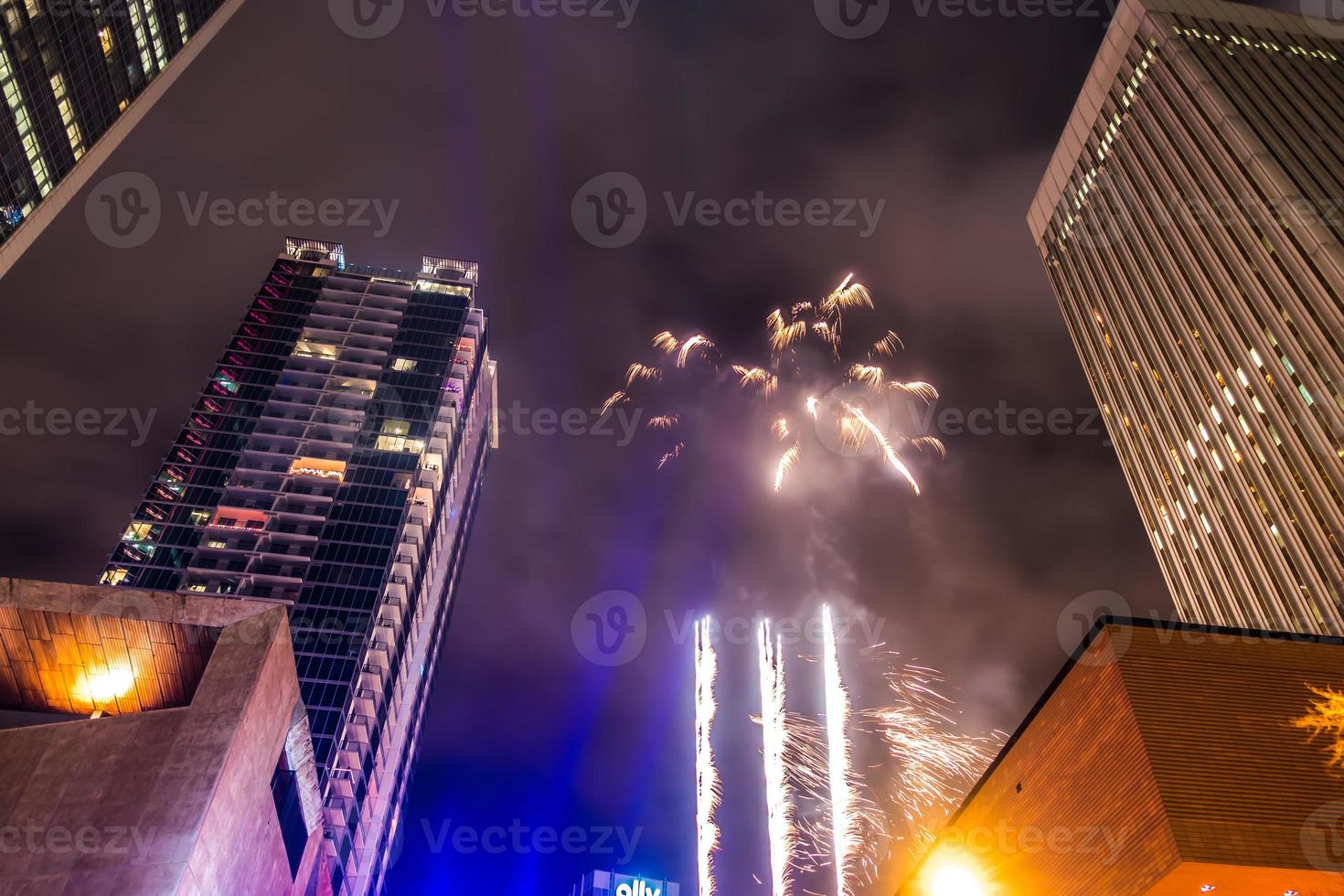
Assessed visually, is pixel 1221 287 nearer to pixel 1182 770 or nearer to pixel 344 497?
pixel 1182 770

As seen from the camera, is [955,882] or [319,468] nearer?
[955,882]

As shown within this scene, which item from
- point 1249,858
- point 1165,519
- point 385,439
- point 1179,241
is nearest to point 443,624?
point 385,439

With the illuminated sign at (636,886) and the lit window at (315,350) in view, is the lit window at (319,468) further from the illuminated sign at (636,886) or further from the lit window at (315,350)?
the illuminated sign at (636,886)

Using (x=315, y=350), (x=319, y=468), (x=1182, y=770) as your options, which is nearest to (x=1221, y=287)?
(x=1182, y=770)

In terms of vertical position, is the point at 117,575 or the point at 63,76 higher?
the point at 63,76

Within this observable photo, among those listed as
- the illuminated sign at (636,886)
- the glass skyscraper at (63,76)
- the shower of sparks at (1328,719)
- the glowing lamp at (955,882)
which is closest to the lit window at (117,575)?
the glass skyscraper at (63,76)

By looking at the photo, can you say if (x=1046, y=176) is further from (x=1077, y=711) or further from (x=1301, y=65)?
(x=1077, y=711)

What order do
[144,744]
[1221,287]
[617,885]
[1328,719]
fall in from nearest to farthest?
1. [144,744]
2. [1328,719]
3. [1221,287]
4. [617,885]
